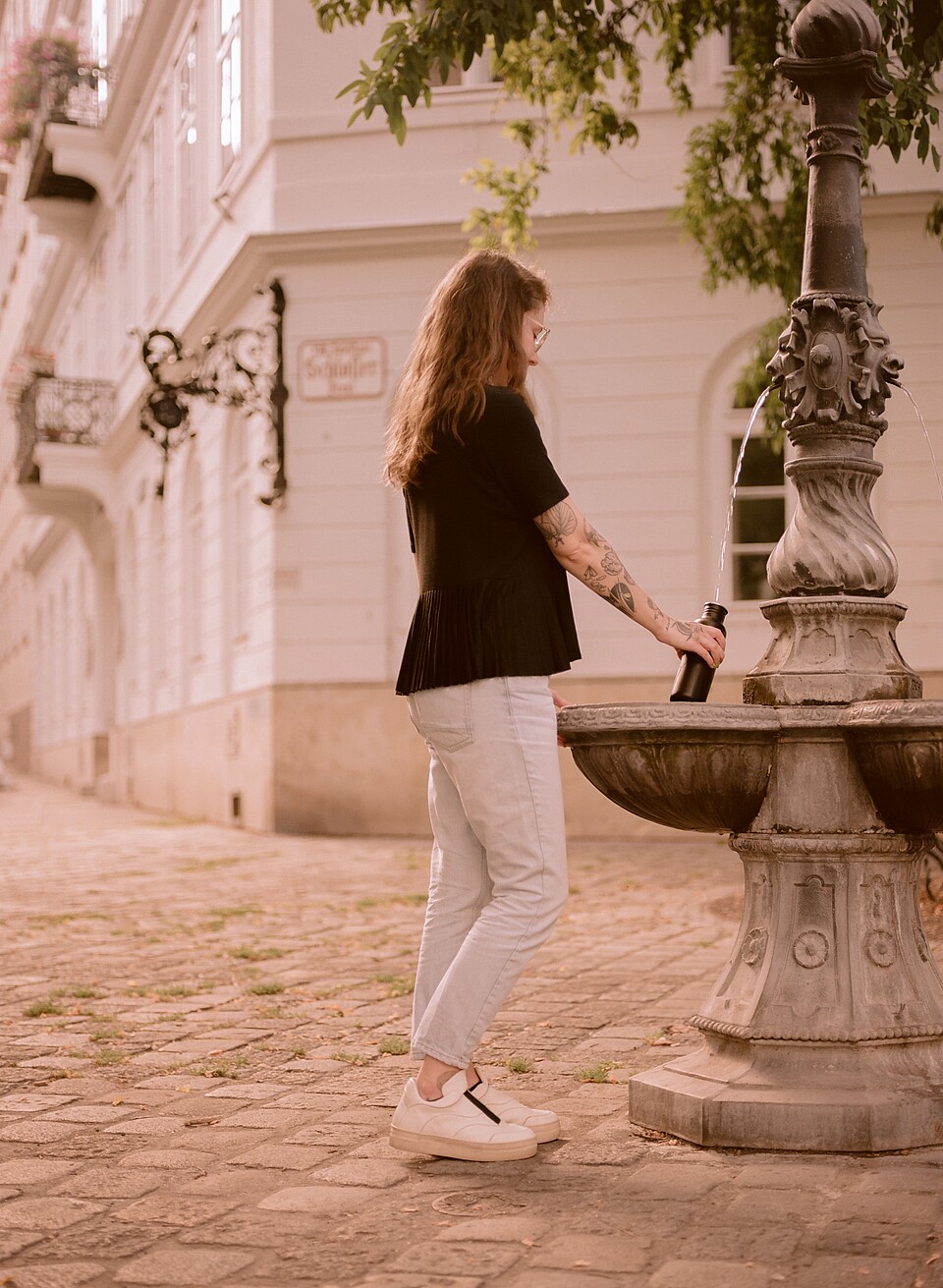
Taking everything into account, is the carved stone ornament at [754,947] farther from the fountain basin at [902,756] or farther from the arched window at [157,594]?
the arched window at [157,594]

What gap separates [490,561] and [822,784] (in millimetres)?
966

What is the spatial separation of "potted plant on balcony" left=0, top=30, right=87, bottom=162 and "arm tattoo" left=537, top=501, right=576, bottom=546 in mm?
23226

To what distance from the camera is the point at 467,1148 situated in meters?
3.90

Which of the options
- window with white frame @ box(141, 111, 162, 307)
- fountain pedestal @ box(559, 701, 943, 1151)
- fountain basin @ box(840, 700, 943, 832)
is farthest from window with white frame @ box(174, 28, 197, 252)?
fountain basin @ box(840, 700, 943, 832)

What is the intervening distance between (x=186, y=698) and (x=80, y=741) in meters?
13.0

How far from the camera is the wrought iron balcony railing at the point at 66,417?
26.0 m

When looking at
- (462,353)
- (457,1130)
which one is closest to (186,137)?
(462,353)

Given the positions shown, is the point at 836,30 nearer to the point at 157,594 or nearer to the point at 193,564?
the point at 193,564

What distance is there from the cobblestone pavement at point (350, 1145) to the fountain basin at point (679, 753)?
0.81 m

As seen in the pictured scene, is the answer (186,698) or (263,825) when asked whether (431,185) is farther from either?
(186,698)

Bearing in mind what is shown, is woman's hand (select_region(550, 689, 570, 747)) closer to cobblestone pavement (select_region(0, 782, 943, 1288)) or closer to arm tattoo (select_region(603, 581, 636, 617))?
arm tattoo (select_region(603, 581, 636, 617))

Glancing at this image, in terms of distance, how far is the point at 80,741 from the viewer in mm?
33375

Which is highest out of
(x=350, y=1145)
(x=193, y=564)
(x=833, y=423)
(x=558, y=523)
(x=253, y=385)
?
(x=253, y=385)

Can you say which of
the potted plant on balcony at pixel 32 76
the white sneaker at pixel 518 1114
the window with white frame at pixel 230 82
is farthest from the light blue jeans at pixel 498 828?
the potted plant on balcony at pixel 32 76
